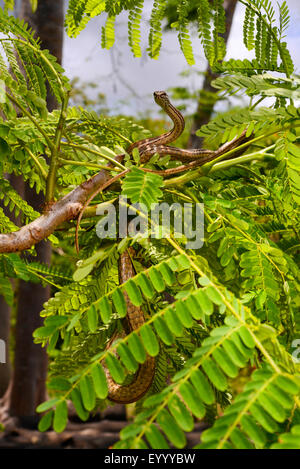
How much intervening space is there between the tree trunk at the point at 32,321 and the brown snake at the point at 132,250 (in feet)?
5.24

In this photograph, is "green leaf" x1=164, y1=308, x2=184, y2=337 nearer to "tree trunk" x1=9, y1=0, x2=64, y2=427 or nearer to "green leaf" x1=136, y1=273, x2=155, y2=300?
"green leaf" x1=136, y1=273, x2=155, y2=300

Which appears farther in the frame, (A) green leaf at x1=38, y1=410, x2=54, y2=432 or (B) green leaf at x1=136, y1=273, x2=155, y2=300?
(B) green leaf at x1=136, y1=273, x2=155, y2=300

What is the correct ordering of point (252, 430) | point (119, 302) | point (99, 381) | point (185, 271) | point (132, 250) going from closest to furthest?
point (252, 430)
point (99, 381)
point (119, 302)
point (185, 271)
point (132, 250)

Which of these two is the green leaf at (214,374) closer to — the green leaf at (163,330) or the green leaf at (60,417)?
the green leaf at (163,330)

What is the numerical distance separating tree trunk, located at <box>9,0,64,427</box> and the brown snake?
160 centimetres

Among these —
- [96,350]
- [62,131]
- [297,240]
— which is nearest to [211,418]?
[96,350]

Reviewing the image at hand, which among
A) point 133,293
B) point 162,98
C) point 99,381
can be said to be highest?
point 162,98

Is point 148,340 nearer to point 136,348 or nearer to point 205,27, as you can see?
point 136,348

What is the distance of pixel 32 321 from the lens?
5.35 meters

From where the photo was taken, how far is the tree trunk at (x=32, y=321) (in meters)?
3.46

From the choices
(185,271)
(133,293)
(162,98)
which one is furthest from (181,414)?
(162,98)

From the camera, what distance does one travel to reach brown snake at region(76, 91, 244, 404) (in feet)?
3.35

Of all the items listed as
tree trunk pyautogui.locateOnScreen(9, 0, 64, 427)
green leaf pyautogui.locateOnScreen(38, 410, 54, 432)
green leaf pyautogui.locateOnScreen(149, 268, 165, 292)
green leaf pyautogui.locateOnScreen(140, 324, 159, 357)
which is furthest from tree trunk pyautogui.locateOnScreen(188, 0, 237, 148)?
green leaf pyautogui.locateOnScreen(38, 410, 54, 432)

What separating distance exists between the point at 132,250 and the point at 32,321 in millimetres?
4498
